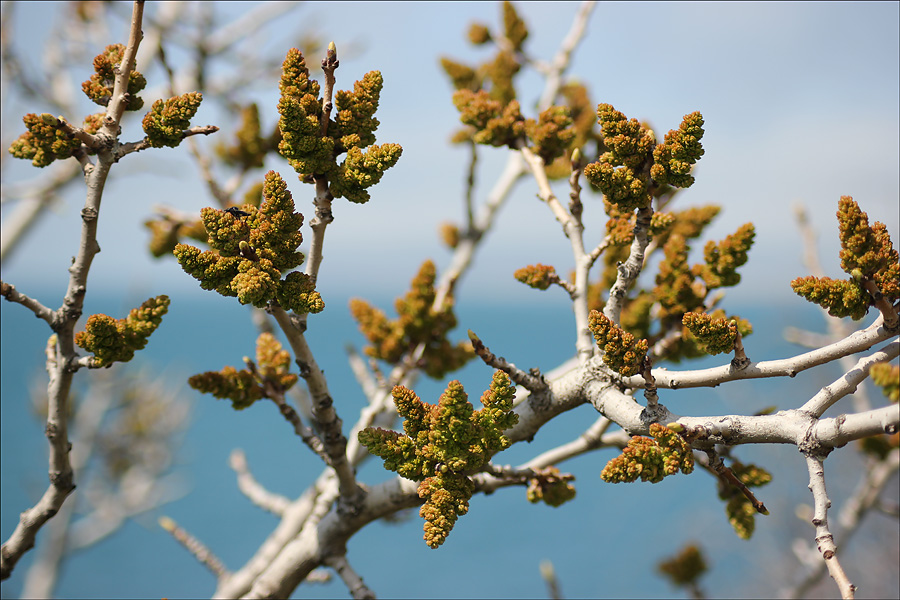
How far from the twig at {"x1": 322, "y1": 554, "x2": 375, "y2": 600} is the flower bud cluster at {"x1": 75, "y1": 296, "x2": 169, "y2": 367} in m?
1.24

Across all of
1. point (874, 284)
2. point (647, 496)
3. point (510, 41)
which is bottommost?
point (874, 284)

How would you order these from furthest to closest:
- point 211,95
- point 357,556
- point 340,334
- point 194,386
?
point 340,334
point 357,556
point 211,95
point 194,386

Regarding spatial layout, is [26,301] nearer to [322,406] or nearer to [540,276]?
[322,406]

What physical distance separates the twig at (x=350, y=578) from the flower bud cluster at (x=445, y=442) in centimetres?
101

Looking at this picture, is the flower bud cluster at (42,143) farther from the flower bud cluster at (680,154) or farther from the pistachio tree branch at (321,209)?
the flower bud cluster at (680,154)

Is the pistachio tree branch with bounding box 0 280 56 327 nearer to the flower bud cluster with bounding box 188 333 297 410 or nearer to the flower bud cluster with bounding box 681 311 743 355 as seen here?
the flower bud cluster with bounding box 188 333 297 410

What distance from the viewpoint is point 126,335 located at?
2.10 metres

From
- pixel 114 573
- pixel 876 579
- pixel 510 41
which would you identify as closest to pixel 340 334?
pixel 114 573

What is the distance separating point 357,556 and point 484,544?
833 cm

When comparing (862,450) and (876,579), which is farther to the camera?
(876,579)

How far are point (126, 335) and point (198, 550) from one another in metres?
1.88

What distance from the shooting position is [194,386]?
2344mm

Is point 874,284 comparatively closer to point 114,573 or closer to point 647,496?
point 114,573

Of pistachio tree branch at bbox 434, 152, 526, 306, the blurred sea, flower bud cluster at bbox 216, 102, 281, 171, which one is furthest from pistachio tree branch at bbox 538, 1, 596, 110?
the blurred sea
